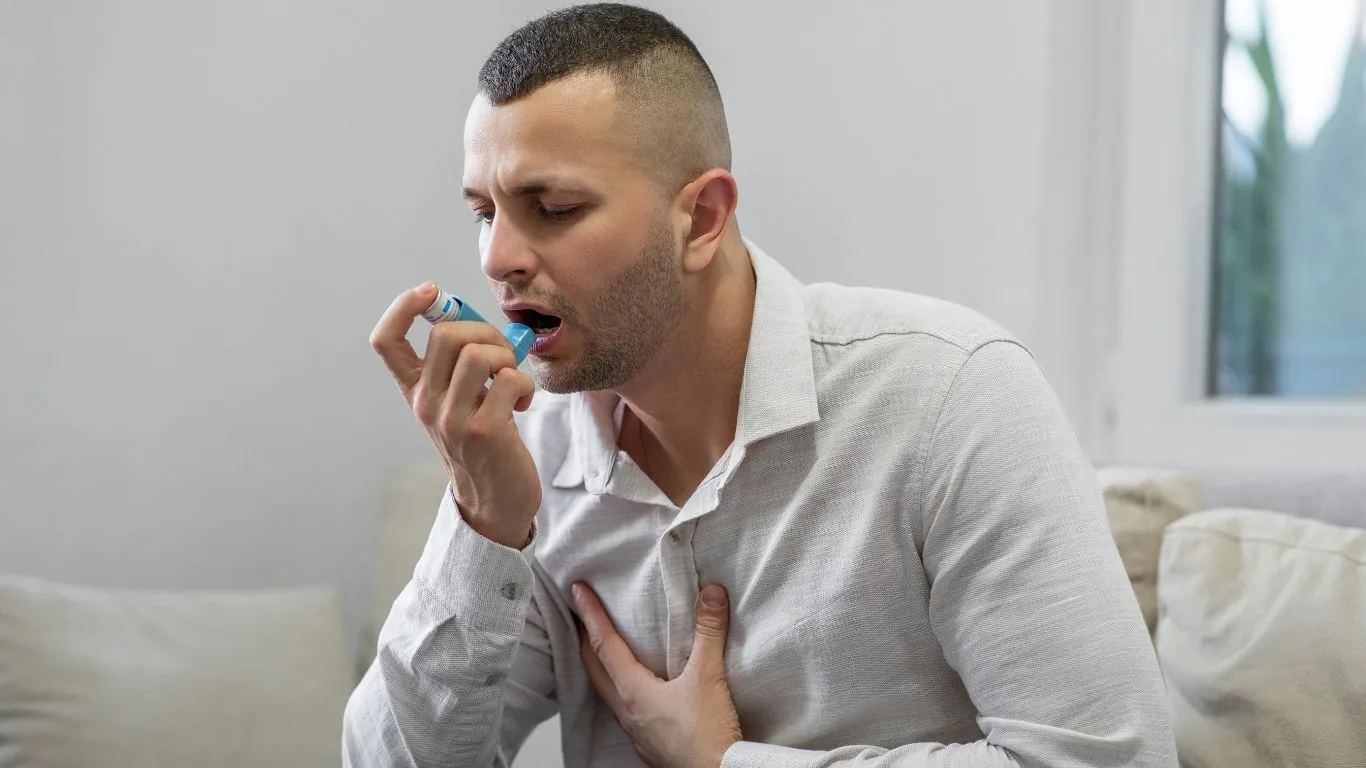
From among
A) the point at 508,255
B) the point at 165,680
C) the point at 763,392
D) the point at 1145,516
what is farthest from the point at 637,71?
the point at 165,680

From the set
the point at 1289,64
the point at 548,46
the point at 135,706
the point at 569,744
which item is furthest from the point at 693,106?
the point at 1289,64

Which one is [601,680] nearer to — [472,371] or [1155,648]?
[472,371]

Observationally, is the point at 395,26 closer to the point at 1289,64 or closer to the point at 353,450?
the point at 353,450

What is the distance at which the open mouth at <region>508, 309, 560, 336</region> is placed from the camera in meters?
1.16

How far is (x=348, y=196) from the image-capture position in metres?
2.31

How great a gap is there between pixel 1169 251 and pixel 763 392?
1.33 metres

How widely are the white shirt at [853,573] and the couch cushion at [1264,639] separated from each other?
1.11 ft

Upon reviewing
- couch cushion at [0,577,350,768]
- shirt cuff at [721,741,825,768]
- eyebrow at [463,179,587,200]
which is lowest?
couch cushion at [0,577,350,768]

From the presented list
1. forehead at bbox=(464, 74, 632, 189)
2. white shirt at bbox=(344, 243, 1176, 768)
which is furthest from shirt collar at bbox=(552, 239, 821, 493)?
forehead at bbox=(464, 74, 632, 189)

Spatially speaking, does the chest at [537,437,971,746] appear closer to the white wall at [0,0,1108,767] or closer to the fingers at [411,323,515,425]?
the fingers at [411,323,515,425]

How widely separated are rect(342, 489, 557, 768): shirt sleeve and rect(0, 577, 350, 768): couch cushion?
1.47 ft

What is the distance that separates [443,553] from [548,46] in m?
0.49

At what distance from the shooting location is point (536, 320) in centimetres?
117

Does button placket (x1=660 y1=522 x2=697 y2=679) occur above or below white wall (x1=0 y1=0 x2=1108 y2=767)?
below
